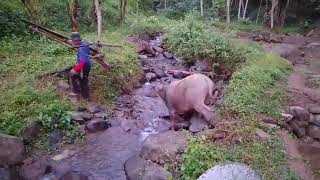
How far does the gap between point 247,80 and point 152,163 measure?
16.2ft

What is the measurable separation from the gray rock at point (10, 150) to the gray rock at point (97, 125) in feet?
6.17

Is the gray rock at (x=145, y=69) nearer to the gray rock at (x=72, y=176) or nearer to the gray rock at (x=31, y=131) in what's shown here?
the gray rock at (x=31, y=131)

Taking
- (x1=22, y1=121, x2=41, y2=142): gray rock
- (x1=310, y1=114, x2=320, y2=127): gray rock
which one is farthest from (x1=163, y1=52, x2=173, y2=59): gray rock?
(x1=22, y1=121, x2=41, y2=142): gray rock

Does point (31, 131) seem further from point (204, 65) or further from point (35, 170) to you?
point (204, 65)

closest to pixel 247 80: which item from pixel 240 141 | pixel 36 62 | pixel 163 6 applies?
pixel 240 141

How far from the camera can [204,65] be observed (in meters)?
14.9

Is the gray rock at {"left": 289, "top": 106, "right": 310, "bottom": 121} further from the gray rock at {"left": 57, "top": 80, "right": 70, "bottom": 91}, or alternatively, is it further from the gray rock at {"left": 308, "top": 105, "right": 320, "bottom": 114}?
the gray rock at {"left": 57, "top": 80, "right": 70, "bottom": 91}

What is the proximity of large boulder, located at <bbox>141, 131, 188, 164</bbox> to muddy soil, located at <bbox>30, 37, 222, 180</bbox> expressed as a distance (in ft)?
2.33

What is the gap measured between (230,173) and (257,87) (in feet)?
16.3

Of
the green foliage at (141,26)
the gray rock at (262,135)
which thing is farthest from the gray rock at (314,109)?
the green foliage at (141,26)

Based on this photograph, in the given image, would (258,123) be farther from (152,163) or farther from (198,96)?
(152,163)

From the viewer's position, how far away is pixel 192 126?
9359mm

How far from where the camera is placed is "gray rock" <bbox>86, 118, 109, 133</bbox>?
9617mm

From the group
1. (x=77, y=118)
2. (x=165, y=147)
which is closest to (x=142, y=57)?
(x=77, y=118)
